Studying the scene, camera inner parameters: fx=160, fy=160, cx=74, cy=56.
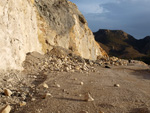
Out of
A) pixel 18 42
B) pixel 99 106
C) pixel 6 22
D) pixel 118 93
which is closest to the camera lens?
pixel 99 106

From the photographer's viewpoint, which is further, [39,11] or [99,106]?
[39,11]

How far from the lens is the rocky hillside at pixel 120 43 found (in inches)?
2325

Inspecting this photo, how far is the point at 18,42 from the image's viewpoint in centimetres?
630

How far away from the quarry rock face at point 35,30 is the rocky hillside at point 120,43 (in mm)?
39631

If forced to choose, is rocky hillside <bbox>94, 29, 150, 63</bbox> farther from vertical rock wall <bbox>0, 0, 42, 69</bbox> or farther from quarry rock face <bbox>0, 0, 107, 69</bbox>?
vertical rock wall <bbox>0, 0, 42, 69</bbox>

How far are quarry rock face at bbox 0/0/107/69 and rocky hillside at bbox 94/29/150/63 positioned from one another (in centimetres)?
3963

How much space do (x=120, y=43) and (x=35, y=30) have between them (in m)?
58.2

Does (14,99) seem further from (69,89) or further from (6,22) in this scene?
(6,22)

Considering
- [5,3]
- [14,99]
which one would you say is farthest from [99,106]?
[5,3]

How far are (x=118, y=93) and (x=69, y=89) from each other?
4.15ft

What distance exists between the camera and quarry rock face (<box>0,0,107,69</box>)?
5.42m

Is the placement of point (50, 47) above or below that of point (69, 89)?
above

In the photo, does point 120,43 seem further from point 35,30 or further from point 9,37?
point 9,37

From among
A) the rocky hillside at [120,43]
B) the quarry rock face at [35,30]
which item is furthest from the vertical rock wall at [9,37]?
the rocky hillside at [120,43]
